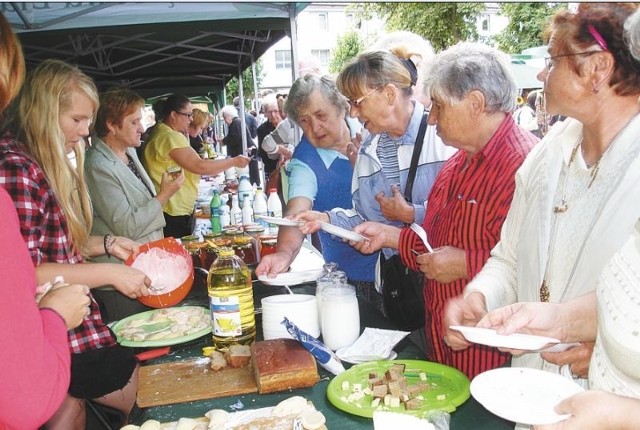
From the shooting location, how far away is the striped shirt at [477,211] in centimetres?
171

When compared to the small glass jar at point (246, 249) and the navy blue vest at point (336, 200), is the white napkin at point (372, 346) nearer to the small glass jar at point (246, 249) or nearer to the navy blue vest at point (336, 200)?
the navy blue vest at point (336, 200)

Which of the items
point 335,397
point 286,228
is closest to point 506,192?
point 335,397

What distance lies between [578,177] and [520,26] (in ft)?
67.2

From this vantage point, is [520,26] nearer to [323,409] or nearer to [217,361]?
[217,361]

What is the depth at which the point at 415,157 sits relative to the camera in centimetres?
229

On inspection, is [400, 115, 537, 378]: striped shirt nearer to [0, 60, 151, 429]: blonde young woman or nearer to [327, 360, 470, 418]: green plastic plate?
[327, 360, 470, 418]: green plastic plate

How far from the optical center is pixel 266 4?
3971mm

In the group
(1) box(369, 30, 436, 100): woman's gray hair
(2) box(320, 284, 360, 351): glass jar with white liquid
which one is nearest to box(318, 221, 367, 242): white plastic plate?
(2) box(320, 284, 360, 351): glass jar with white liquid

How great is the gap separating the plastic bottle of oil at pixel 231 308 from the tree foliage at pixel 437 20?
17531 millimetres

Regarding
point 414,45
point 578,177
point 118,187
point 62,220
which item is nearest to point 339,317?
point 578,177

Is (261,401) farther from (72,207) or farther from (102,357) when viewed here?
(72,207)

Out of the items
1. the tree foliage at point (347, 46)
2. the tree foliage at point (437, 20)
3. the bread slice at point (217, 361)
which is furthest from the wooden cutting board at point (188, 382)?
the tree foliage at point (347, 46)

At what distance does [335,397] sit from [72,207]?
127 cm

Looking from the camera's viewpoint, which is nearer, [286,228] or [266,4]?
[286,228]
